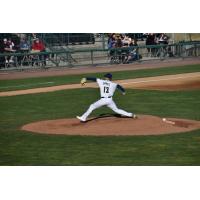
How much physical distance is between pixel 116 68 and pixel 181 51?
1876 mm

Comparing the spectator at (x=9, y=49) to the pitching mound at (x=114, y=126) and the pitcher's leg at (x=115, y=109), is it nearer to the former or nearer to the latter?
the pitching mound at (x=114, y=126)

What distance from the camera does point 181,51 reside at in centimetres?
1720

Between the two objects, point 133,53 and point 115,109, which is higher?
point 133,53

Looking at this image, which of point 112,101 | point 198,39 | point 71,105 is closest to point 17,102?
point 71,105

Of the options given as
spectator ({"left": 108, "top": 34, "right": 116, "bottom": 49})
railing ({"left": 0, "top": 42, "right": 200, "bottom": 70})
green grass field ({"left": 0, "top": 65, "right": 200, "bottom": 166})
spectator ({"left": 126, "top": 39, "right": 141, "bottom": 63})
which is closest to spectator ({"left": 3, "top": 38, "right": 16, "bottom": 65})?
railing ({"left": 0, "top": 42, "right": 200, "bottom": 70})

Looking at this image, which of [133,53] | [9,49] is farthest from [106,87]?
[133,53]

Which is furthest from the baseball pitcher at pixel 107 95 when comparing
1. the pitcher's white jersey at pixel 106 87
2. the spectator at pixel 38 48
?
the spectator at pixel 38 48

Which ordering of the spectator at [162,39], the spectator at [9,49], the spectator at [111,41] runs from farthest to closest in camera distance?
the spectator at [9,49], the spectator at [162,39], the spectator at [111,41]

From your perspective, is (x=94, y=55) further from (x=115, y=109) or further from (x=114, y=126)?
(x=114, y=126)

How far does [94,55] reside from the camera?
1731cm

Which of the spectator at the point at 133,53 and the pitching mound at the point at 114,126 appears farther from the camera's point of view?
the spectator at the point at 133,53

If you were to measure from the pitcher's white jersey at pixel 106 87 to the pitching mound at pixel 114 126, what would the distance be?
0.68 metres

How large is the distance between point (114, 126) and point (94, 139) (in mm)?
1174

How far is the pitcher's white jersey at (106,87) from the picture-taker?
12812mm
